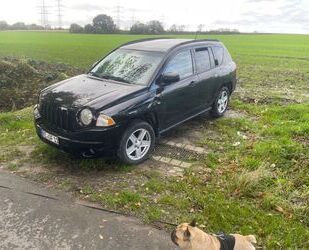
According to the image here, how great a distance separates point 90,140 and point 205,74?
339 cm

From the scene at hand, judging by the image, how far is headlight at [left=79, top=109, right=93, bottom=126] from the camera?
5668mm

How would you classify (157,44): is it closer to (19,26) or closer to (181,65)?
(181,65)

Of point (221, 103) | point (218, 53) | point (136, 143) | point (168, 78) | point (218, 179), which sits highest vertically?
point (218, 53)

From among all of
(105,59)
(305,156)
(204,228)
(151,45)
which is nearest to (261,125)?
(305,156)

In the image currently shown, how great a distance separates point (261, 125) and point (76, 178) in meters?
4.61

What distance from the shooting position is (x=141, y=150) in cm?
648

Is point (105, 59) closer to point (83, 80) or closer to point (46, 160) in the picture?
point (83, 80)

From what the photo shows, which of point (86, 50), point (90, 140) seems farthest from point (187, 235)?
point (86, 50)

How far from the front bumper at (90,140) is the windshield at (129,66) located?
1243mm

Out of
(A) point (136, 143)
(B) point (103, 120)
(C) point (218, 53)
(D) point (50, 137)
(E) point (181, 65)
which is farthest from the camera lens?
(C) point (218, 53)

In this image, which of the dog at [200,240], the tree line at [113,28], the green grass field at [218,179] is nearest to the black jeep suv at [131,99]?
the green grass field at [218,179]

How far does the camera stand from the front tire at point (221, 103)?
8836mm

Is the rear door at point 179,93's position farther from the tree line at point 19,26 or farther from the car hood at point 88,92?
the tree line at point 19,26

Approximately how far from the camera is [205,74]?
8008 mm
